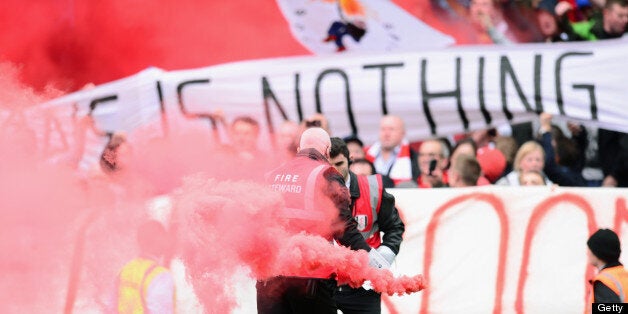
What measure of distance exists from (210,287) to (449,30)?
5.08 m

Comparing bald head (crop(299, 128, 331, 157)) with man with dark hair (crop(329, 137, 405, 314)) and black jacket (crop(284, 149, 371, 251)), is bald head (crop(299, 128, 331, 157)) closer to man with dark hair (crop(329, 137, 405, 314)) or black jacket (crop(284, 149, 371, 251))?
black jacket (crop(284, 149, 371, 251))

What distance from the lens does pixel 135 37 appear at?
11055 millimetres

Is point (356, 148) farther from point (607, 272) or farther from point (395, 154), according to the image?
point (607, 272)

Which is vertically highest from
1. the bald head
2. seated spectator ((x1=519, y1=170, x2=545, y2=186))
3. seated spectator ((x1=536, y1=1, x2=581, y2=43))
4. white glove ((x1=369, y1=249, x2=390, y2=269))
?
seated spectator ((x1=536, y1=1, x2=581, y2=43))

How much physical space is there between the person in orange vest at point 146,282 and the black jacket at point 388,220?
126 cm

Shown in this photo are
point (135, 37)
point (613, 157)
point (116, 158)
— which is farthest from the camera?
point (135, 37)

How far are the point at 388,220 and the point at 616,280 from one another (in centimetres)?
148

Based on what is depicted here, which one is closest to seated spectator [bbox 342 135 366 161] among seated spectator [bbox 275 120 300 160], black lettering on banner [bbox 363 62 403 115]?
seated spectator [bbox 275 120 300 160]

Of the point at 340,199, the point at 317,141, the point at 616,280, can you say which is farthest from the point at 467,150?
the point at 340,199

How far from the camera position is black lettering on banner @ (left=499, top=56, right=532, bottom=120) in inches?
368

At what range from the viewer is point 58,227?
20.9 ft

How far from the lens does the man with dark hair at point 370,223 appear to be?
6.79 meters

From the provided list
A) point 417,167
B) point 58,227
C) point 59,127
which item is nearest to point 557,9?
point 417,167

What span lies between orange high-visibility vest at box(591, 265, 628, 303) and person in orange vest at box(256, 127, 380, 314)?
1632 mm
